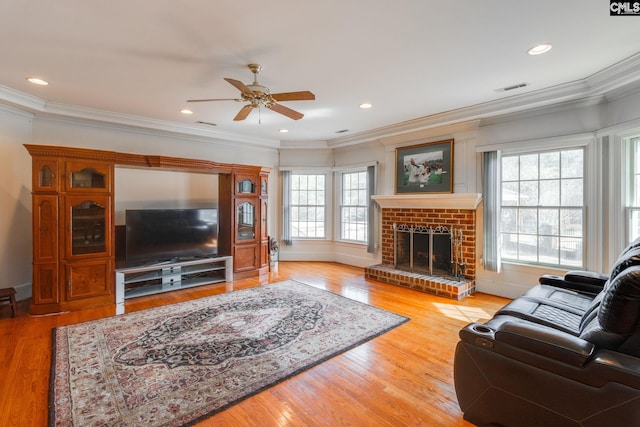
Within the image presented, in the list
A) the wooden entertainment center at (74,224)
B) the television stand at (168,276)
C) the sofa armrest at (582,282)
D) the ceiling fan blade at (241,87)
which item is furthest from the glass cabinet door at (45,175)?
the sofa armrest at (582,282)

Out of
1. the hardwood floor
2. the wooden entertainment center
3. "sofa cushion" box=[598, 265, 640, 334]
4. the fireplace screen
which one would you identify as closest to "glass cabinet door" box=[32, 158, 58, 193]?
the wooden entertainment center

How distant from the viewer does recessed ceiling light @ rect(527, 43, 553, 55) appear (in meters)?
2.59

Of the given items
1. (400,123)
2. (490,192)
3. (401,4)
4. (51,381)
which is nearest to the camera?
(401,4)

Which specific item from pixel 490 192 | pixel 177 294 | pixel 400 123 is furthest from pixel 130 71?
pixel 490 192

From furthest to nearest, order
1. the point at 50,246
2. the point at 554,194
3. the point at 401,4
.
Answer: the point at 554,194 < the point at 50,246 < the point at 401,4

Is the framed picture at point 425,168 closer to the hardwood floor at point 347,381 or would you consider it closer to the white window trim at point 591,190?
the white window trim at point 591,190

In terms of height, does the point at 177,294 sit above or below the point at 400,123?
below

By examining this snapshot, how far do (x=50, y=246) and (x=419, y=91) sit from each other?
496 cm

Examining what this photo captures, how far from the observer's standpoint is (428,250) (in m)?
5.04

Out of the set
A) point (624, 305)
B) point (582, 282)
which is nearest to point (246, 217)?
point (582, 282)

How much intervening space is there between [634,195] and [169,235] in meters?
6.07

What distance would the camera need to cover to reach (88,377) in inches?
90.4

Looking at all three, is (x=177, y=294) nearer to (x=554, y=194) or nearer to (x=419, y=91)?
(x=419, y=91)

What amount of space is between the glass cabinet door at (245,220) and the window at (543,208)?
4.12 m
